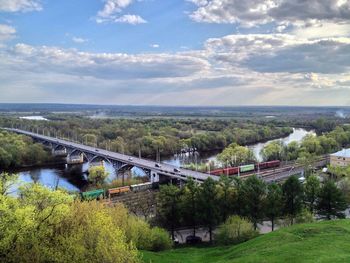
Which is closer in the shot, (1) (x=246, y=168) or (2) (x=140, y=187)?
(2) (x=140, y=187)

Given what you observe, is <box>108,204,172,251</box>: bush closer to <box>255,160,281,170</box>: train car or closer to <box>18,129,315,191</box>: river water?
<box>18,129,315,191</box>: river water

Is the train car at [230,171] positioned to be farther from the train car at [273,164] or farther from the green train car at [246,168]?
the train car at [273,164]

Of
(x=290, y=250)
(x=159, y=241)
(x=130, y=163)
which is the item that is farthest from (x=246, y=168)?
(x=290, y=250)

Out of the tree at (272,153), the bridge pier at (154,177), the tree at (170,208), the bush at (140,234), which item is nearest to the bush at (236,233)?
the bush at (140,234)

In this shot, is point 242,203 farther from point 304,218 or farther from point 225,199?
point 304,218

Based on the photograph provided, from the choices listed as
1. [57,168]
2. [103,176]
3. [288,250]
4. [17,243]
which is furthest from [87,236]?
[57,168]
